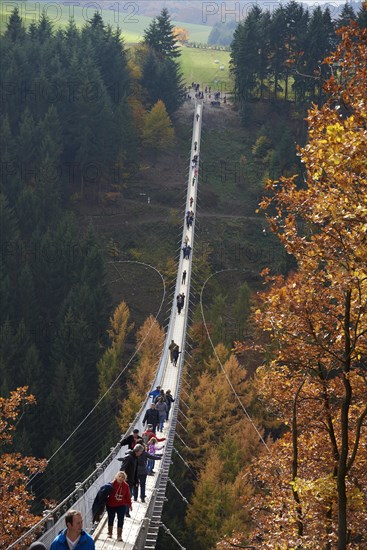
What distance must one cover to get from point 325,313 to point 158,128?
244 feet

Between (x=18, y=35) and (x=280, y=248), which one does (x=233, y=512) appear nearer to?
(x=280, y=248)

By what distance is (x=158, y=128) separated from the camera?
281 feet

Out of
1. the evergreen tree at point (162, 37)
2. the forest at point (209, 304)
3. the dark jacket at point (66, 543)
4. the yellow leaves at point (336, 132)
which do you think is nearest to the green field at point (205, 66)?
the evergreen tree at point (162, 37)

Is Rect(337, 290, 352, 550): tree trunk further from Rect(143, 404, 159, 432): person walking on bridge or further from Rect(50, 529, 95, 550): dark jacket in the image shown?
Rect(143, 404, 159, 432): person walking on bridge

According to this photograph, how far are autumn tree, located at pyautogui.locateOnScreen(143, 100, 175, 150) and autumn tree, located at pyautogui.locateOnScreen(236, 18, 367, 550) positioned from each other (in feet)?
236

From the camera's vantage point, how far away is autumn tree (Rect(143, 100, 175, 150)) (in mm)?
85625

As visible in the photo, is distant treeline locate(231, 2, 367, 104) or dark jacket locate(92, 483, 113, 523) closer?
dark jacket locate(92, 483, 113, 523)

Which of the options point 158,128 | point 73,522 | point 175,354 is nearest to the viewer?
point 73,522

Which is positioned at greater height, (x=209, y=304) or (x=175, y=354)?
(x=175, y=354)

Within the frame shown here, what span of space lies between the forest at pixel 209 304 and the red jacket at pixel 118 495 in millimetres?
2707

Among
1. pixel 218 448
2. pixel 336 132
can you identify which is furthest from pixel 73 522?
pixel 218 448

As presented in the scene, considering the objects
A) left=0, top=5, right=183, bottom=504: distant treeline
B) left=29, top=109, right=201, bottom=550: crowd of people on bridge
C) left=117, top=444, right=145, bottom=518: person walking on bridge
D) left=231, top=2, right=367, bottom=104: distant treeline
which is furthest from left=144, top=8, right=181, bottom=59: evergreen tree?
left=117, top=444, right=145, bottom=518: person walking on bridge

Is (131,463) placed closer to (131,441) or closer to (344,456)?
(131,441)

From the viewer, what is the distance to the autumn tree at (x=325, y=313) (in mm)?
10250
